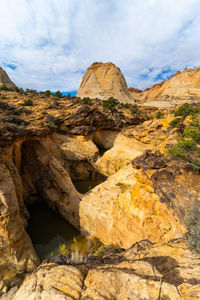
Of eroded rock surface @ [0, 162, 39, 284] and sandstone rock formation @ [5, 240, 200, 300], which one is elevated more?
sandstone rock formation @ [5, 240, 200, 300]

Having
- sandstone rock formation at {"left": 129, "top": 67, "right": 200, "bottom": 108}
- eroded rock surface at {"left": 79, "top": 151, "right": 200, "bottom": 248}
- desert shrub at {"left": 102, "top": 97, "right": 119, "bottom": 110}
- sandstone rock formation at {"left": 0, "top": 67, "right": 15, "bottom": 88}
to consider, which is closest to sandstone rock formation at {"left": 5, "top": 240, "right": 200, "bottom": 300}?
eroded rock surface at {"left": 79, "top": 151, "right": 200, "bottom": 248}

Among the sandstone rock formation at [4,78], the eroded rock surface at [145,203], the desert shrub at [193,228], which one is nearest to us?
the desert shrub at [193,228]

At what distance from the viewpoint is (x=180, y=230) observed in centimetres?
431

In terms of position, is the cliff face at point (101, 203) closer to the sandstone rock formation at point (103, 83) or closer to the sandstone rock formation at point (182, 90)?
the sandstone rock formation at point (103, 83)

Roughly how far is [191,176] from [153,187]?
1.52 m

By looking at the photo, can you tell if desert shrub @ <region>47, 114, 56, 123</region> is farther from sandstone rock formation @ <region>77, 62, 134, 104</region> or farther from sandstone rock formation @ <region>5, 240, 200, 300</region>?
sandstone rock formation @ <region>77, 62, 134, 104</region>

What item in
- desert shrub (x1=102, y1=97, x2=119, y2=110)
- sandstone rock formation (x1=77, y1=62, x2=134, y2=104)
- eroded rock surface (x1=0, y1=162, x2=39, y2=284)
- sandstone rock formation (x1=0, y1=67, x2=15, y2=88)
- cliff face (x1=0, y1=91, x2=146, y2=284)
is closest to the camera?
eroded rock surface (x1=0, y1=162, x2=39, y2=284)

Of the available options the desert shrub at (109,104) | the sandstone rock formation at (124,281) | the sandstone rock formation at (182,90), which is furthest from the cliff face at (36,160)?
the sandstone rock formation at (182,90)

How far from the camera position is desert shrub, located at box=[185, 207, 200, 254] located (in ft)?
10.9

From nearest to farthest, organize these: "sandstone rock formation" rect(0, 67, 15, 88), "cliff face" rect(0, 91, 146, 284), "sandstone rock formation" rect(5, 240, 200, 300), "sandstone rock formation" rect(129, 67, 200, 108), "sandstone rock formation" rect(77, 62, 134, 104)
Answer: "sandstone rock formation" rect(5, 240, 200, 300), "cliff face" rect(0, 91, 146, 284), "sandstone rock formation" rect(0, 67, 15, 88), "sandstone rock formation" rect(129, 67, 200, 108), "sandstone rock formation" rect(77, 62, 134, 104)

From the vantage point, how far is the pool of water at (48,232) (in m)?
8.45

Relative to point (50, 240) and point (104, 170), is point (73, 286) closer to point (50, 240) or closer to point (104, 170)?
point (50, 240)

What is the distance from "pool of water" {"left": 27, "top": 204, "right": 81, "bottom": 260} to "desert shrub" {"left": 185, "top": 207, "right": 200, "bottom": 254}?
24.3ft

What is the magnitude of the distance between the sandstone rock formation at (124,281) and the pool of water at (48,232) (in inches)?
254
